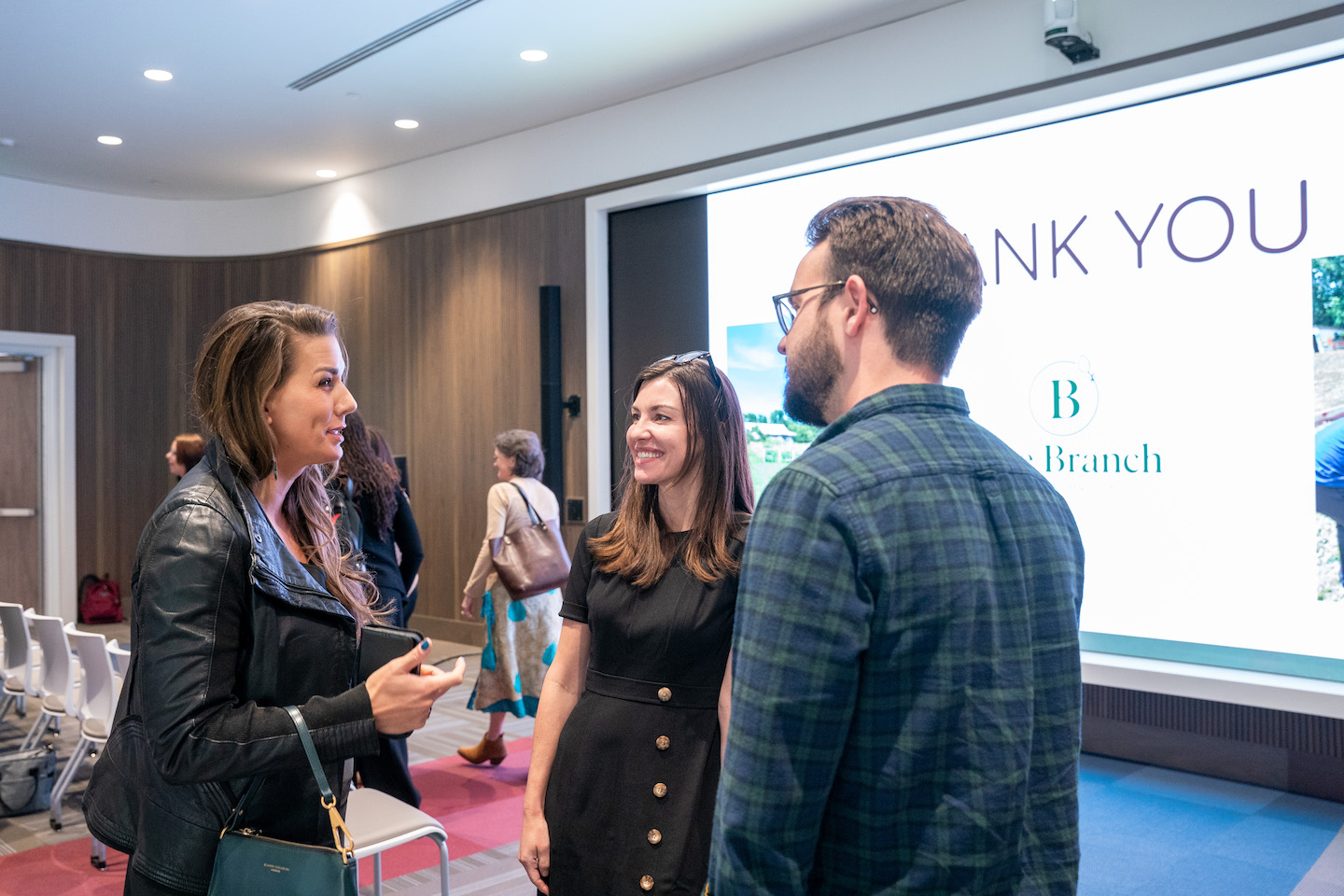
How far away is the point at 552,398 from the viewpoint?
273 inches

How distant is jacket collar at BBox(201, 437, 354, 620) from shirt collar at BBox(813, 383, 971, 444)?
30.3 inches

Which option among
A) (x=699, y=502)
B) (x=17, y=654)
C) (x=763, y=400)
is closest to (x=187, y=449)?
(x=17, y=654)

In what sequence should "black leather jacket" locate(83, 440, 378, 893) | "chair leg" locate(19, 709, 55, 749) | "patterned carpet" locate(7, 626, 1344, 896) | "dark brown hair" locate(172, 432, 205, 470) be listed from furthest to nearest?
"dark brown hair" locate(172, 432, 205, 470) → "chair leg" locate(19, 709, 55, 749) → "patterned carpet" locate(7, 626, 1344, 896) → "black leather jacket" locate(83, 440, 378, 893)

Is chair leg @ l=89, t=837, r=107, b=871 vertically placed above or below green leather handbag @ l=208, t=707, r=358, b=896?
below

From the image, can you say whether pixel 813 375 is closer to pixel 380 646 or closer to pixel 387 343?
pixel 380 646

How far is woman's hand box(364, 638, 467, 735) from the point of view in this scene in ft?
4.50

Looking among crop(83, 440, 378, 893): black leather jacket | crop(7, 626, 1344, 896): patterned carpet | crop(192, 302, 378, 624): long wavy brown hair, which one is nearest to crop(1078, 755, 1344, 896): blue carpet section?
crop(7, 626, 1344, 896): patterned carpet

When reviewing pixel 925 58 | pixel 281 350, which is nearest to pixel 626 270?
pixel 925 58

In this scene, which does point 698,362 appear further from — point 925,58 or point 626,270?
point 626,270

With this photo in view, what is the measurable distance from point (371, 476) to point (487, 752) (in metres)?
1.59

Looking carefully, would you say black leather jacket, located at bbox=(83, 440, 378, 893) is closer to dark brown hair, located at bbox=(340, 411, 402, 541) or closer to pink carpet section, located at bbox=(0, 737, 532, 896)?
pink carpet section, located at bbox=(0, 737, 532, 896)

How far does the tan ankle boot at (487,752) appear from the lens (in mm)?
4719

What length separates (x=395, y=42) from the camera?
566 centimetres

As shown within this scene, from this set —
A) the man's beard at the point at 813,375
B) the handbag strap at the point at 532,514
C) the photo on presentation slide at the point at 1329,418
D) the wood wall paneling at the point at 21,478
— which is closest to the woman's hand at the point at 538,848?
the man's beard at the point at 813,375
